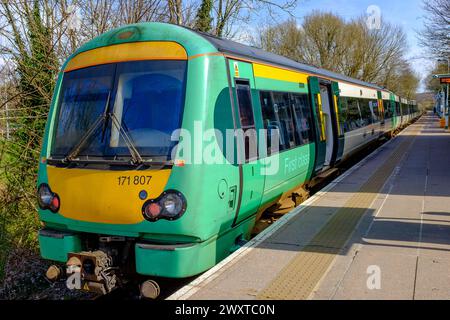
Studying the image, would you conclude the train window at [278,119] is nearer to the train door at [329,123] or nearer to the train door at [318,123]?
the train door at [318,123]

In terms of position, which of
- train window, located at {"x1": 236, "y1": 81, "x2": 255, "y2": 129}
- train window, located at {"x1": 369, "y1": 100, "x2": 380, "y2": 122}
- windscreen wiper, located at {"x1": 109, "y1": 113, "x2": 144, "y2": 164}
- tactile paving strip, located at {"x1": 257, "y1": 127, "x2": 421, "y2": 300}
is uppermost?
train window, located at {"x1": 369, "y1": 100, "x2": 380, "y2": 122}

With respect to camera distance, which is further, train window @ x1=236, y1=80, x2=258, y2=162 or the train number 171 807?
train window @ x1=236, y1=80, x2=258, y2=162

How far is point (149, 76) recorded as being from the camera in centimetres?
425

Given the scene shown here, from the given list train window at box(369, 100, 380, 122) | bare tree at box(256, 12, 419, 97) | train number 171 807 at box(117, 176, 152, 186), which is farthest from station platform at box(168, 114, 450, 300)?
bare tree at box(256, 12, 419, 97)

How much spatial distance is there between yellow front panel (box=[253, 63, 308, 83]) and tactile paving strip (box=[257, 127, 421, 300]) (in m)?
2.30

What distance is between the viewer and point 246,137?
4898 mm

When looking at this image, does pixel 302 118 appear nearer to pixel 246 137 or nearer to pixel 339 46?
pixel 246 137

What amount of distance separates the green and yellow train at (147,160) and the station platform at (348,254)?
0.39 metres

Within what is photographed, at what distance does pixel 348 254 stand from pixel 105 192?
9.08 feet

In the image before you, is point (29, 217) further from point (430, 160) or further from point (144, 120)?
point (430, 160)

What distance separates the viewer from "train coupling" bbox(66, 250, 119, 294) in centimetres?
394

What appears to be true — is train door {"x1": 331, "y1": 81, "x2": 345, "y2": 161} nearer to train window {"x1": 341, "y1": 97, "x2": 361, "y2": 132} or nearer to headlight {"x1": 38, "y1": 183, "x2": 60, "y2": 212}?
train window {"x1": 341, "y1": 97, "x2": 361, "y2": 132}

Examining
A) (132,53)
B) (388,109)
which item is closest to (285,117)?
(132,53)
